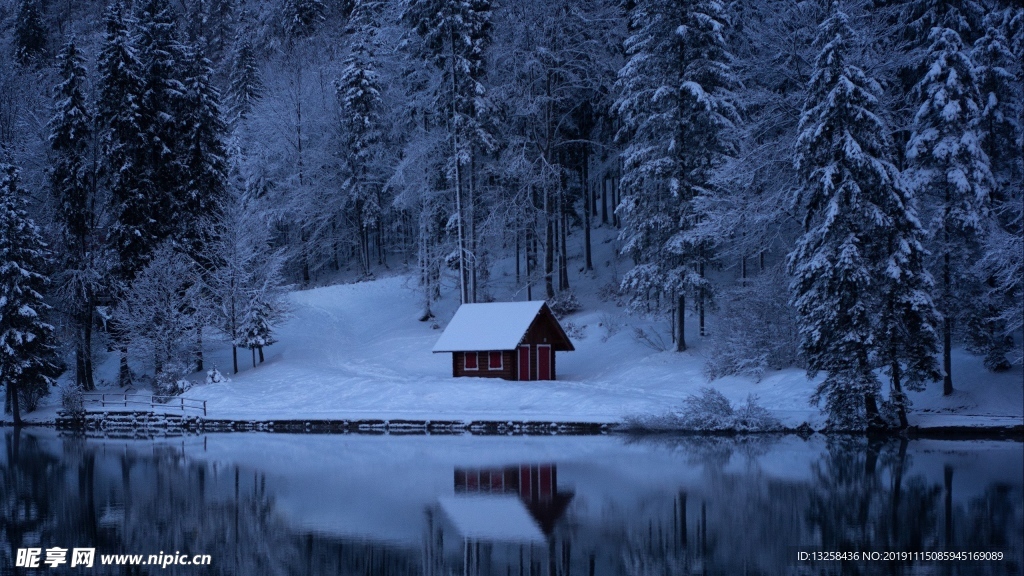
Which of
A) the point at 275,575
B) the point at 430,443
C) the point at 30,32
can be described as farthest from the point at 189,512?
the point at 30,32

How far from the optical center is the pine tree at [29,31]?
7412cm

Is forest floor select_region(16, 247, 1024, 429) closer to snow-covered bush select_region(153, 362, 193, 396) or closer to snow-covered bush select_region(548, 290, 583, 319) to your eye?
snow-covered bush select_region(548, 290, 583, 319)

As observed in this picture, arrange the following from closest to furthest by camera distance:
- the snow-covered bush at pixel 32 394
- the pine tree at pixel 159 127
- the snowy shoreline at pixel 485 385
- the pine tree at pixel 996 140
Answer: the pine tree at pixel 996 140, the snowy shoreline at pixel 485 385, the snow-covered bush at pixel 32 394, the pine tree at pixel 159 127

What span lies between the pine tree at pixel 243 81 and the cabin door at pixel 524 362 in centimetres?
3650

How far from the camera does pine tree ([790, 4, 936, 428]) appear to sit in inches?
1137

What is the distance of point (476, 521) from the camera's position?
20.1 m

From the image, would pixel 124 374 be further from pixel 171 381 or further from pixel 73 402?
pixel 73 402

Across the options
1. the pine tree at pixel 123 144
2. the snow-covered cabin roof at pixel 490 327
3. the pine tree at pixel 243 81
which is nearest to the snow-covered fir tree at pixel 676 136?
the snow-covered cabin roof at pixel 490 327

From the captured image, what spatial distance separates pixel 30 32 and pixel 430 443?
63.4m

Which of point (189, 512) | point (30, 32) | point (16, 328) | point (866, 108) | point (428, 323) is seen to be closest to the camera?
point (189, 512)

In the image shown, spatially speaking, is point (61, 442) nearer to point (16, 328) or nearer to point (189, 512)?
point (16, 328)

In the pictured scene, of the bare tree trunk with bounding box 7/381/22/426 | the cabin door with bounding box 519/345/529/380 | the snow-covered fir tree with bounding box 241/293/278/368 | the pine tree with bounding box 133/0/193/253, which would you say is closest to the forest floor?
the bare tree trunk with bounding box 7/381/22/426

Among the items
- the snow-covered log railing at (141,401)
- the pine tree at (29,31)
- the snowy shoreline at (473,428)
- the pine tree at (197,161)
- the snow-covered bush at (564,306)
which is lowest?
the snowy shoreline at (473,428)

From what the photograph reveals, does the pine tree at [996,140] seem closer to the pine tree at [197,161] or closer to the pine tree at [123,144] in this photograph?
the pine tree at [197,161]
